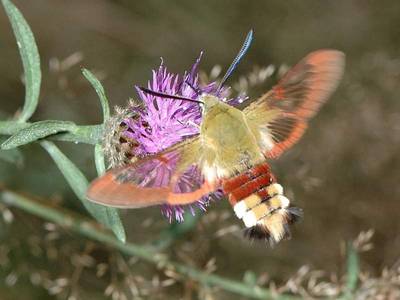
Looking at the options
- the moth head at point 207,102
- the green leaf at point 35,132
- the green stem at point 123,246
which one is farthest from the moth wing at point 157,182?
the green stem at point 123,246

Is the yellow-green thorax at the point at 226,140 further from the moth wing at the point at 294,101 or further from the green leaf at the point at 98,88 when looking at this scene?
the green leaf at the point at 98,88

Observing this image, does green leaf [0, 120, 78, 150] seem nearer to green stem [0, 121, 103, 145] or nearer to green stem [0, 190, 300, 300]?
green stem [0, 121, 103, 145]

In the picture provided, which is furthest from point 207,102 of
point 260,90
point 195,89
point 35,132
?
point 260,90

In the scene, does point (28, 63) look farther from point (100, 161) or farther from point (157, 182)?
point (157, 182)

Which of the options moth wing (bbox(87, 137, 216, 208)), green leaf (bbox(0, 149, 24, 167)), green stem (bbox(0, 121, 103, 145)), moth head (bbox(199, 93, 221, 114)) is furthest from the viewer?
green leaf (bbox(0, 149, 24, 167))

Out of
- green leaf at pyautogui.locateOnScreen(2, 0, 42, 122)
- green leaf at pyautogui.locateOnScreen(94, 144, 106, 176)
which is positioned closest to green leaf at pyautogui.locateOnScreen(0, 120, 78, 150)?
green leaf at pyautogui.locateOnScreen(94, 144, 106, 176)

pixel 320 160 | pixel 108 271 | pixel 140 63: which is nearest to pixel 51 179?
pixel 108 271

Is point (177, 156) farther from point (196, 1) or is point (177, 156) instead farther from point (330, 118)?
point (196, 1)
